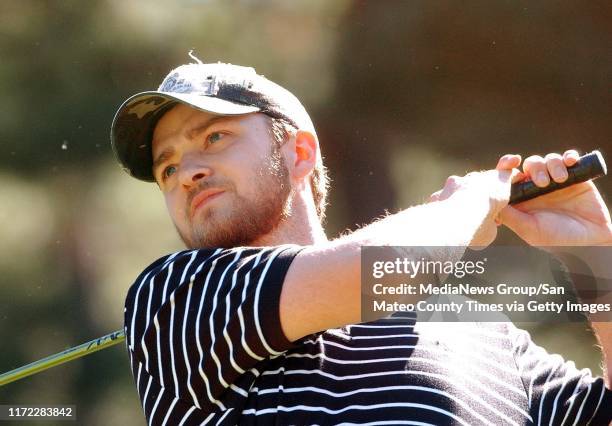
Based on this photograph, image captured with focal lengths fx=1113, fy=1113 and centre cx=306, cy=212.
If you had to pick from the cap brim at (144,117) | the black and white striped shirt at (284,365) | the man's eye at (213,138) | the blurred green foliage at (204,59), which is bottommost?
the black and white striped shirt at (284,365)

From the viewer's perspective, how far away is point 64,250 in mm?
4832

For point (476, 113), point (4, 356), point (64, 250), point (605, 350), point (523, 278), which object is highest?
point (476, 113)

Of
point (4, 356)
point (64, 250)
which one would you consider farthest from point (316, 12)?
point (4, 356)

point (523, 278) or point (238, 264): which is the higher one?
point (523, 278)

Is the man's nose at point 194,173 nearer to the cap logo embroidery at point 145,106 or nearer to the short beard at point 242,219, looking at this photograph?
the short beard at point 242,219

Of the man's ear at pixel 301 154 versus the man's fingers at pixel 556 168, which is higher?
the man's ear at pixel 301 154

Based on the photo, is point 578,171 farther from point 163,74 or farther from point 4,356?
point 4,356

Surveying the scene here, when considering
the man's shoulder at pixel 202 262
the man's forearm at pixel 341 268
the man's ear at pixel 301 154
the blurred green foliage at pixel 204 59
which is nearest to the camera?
the man's forearm at pixel 341 268

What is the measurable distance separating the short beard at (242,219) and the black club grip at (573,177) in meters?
0.43

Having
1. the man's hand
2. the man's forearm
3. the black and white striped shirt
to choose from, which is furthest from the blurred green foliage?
the man's forearm

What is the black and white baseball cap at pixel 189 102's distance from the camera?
79.4 inches

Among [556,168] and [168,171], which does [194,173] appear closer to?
[168,171]

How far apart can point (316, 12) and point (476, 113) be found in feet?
2.65

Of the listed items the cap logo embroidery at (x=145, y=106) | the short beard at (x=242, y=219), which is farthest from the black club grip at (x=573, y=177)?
the cap logo embroidery at (x=145, y=106)
